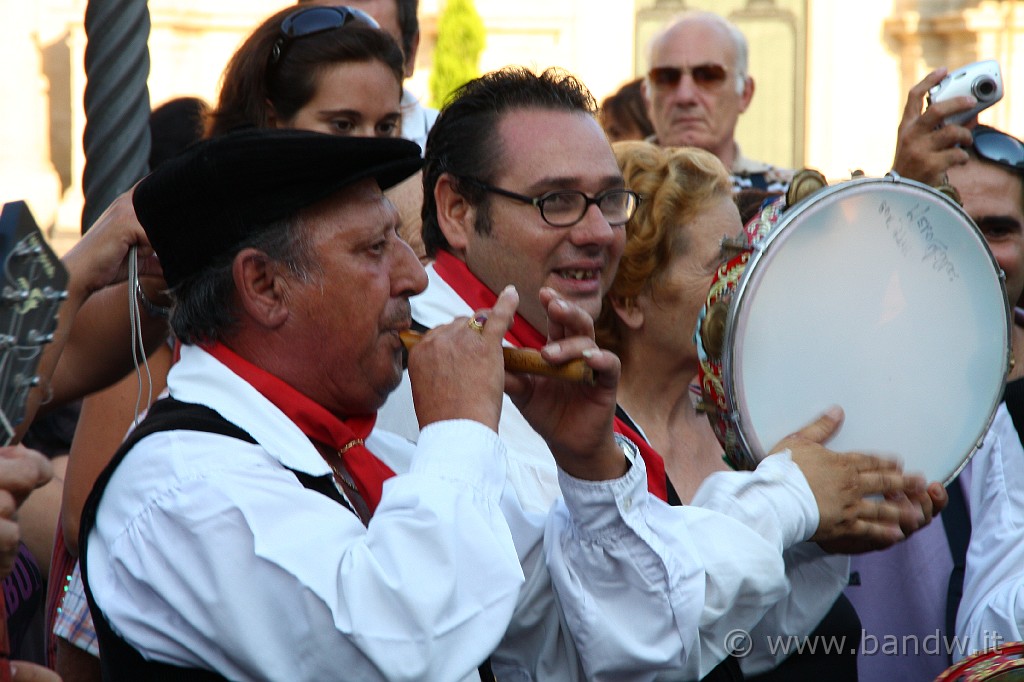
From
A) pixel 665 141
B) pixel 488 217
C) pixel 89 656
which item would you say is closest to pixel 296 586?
pixel 89 656

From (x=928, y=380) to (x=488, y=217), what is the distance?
98 cm

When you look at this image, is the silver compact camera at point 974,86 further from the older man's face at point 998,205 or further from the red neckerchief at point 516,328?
the red neckerchief at point 516,328

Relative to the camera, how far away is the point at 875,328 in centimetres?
258

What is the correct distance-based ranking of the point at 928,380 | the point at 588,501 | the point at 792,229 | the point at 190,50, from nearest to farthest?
the point at 588,501 → the point at 792,229 → the point at 928,380 → the point at 190,50

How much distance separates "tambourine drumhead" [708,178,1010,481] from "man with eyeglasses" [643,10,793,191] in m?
2.90

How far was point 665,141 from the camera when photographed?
226 inches

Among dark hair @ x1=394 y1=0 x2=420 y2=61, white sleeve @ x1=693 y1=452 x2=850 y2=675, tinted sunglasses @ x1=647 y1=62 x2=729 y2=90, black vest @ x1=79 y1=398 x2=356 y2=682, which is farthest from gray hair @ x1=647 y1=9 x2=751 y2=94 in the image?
black vest @ x1=79 y1=398 x2=356 y2=682

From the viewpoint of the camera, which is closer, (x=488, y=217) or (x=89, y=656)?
(x=89, y=656)

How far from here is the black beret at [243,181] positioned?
2.05 m

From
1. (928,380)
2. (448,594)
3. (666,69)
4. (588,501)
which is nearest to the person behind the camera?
(448,594)

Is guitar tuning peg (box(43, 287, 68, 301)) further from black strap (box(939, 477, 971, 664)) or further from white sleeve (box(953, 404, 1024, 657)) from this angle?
black strap (box(939, 477, 971, 664))

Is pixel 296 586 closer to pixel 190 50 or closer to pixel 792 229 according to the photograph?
pixel 792 229

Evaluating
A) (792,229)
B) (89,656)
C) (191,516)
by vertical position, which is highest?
(792,229)
